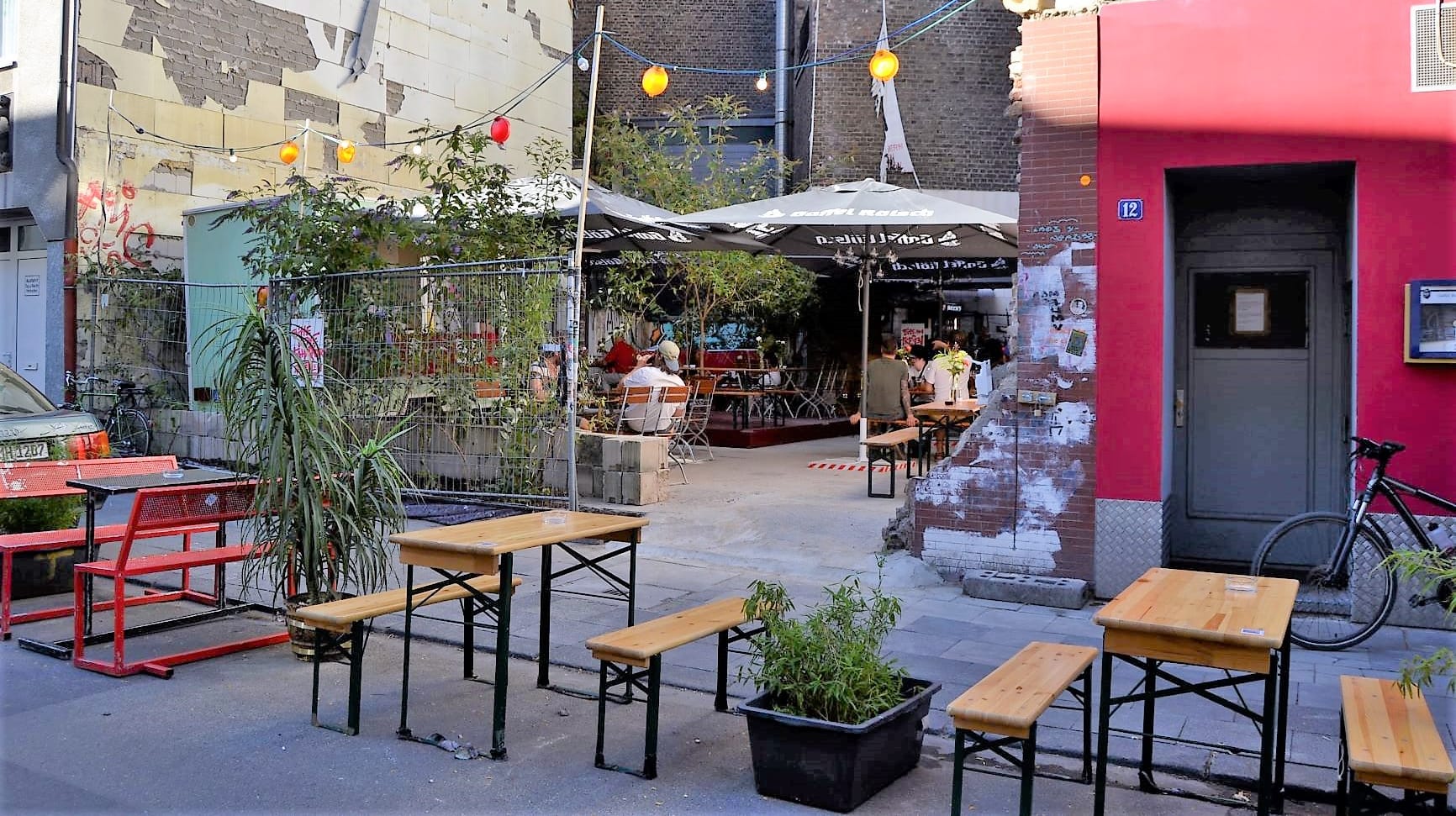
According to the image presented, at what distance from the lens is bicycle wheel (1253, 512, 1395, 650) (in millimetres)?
6633

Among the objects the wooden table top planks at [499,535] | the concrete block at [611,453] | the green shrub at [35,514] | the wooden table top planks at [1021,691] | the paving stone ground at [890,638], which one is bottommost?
the paving stone ground at [890,638]

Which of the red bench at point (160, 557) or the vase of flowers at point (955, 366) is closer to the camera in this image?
the red bench at point (160, 557)

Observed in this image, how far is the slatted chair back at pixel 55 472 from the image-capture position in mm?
7305

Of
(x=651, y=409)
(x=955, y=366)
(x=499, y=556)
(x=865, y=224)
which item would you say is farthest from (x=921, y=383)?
(x=499, y=556)

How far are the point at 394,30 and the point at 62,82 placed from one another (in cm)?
520

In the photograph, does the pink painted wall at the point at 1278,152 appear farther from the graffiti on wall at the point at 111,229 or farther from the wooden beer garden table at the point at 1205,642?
the graffiti on wall at the point at 111,229

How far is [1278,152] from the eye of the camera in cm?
721

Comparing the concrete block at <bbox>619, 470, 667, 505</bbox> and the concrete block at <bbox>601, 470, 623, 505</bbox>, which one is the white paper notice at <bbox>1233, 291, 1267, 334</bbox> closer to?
the concrete block at <bbox>619, 470, 667, 505</bbox>

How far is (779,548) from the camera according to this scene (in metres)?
8.95

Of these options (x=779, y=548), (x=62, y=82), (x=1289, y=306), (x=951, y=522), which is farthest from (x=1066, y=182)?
(x=62, y=82)

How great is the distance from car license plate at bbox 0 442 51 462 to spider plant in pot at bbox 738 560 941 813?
23.9 ft

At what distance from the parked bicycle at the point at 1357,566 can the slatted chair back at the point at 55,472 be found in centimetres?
699

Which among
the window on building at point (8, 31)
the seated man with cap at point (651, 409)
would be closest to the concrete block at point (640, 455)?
the seated man with cap at point (651, 409)

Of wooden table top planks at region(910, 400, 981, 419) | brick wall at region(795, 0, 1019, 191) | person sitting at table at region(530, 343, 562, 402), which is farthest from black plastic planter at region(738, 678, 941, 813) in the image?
brick wall at region(795, 0, 1019, 191)
